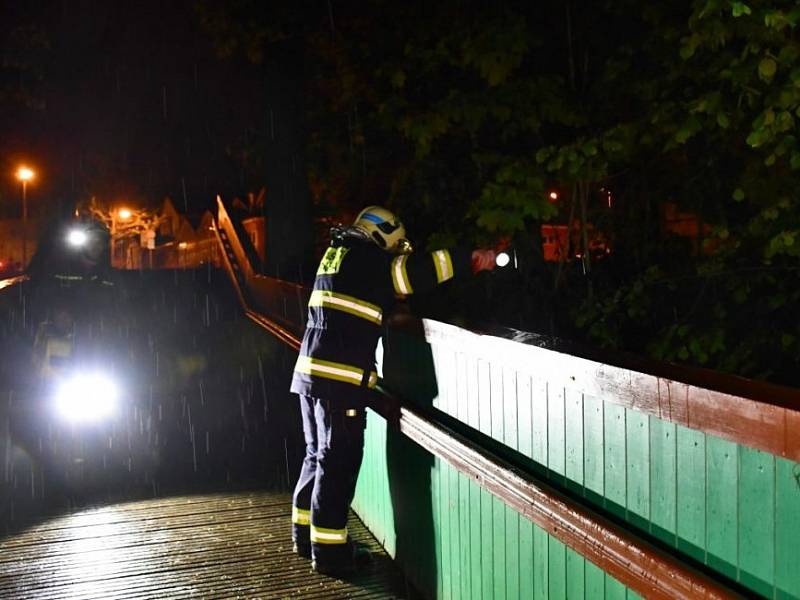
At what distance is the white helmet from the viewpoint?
186 inches

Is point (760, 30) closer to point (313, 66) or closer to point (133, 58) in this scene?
point (313, 66)

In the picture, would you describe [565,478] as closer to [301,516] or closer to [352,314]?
[352,314]

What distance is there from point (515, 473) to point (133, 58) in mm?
19651

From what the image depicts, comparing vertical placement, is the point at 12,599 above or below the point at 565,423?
below

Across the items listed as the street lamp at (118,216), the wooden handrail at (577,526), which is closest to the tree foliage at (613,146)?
the wooden handrail at (577,526)

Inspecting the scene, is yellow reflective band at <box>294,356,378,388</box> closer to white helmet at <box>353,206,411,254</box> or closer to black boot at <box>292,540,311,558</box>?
white helmet at <box>353,206,411,254</box>

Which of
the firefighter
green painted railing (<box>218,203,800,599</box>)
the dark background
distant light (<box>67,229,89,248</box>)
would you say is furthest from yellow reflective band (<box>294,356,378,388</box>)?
the dark background

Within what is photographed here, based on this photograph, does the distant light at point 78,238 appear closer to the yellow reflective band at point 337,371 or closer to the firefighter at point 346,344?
the firefighter at point 346,344

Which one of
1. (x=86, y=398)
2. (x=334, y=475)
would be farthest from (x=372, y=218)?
(x=86, y=398)

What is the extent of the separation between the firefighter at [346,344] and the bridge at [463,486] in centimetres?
19

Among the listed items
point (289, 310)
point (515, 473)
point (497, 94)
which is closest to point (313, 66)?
point (289, 310)

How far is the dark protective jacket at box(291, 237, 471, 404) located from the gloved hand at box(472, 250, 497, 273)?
10 centimetres

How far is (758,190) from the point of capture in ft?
18.8

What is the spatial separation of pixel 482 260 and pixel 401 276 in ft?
1.64
